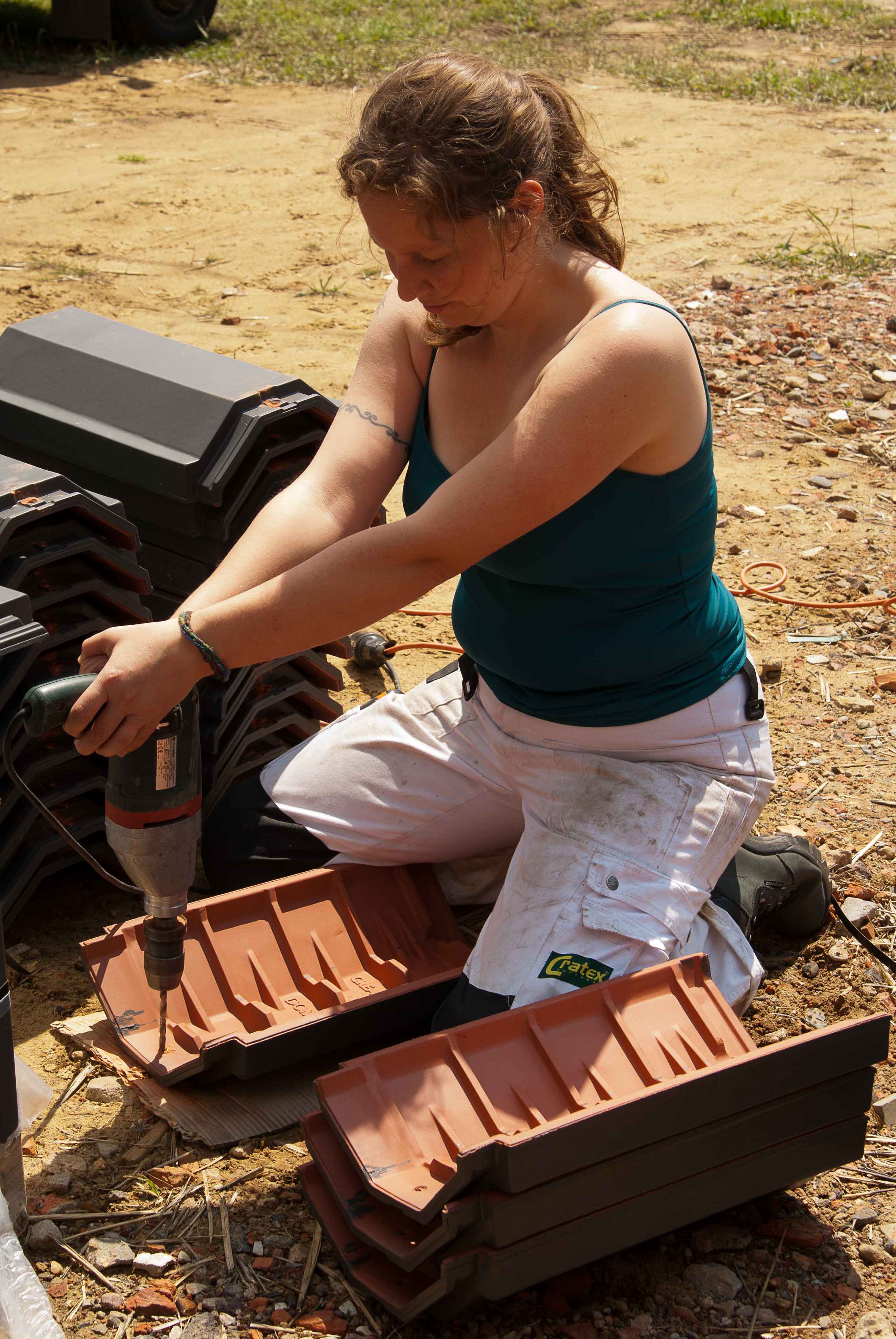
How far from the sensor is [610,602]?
7.50 feet

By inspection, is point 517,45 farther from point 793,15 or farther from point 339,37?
point 793,15

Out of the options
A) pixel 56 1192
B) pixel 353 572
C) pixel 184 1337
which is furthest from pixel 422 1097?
pixel 353 572

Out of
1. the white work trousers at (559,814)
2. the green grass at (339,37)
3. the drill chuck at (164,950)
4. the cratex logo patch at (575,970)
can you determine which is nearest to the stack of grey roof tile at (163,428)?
the white work trousers at (559,814)

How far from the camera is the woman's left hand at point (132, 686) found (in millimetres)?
1938

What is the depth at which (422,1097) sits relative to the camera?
6.52 ft

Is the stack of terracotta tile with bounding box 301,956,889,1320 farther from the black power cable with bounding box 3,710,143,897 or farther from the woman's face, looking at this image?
the woman's face

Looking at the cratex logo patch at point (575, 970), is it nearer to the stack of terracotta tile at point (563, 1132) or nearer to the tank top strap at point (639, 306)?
the stack of terracotta tile at point (563, 1132)

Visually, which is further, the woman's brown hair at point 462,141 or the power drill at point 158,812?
the power drill at point 158,812

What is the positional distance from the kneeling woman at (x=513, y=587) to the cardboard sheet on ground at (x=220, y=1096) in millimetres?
376

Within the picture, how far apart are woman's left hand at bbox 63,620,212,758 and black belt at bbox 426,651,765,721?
30.4 inches

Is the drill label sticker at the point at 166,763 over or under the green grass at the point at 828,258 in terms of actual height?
over

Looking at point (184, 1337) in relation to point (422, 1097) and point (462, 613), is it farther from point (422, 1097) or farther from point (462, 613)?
point (462, 613)

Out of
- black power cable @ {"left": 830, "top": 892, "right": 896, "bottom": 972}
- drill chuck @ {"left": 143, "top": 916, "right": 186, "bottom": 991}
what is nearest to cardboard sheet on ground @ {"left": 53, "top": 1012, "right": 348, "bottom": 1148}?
drill chuck @ {"left": 143, "top": 916, "right": 186, "bottom": 991}

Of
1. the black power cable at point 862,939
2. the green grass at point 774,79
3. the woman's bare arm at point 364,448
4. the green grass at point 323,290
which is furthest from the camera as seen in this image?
the green grass at point 774,79
